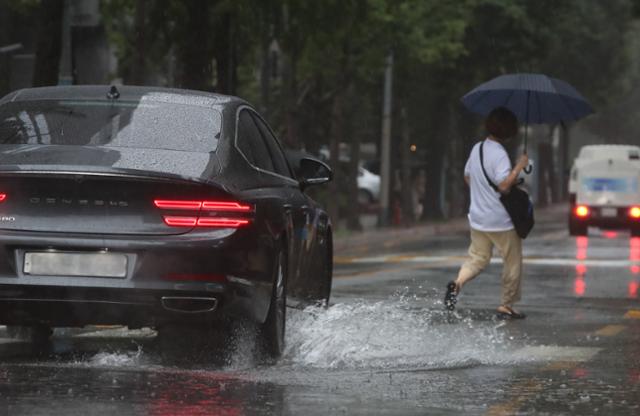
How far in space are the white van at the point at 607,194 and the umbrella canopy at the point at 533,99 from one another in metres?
21.1

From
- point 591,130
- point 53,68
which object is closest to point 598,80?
point 591,130

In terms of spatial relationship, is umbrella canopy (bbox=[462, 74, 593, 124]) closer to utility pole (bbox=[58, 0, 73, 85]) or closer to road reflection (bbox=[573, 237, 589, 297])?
road reflection (bbox=[573, 237, 589, 297])

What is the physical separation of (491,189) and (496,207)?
154mm

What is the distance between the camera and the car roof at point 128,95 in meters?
10.2

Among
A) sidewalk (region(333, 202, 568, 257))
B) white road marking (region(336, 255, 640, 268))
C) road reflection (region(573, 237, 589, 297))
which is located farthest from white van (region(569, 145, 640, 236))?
white road marking (region(336, 255, 640, 268))

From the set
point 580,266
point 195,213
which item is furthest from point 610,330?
point 580,266

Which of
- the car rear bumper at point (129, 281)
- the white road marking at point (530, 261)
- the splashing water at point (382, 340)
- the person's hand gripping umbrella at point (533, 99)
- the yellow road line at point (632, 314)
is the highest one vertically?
the person's hand gripping umbrella at point (533, 99)

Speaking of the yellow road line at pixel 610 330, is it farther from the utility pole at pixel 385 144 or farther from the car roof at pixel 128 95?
the utility pole at pixel 385 144

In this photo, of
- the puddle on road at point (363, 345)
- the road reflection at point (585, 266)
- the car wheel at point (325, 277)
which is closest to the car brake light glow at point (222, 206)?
the puddle on road at point (363, 345)

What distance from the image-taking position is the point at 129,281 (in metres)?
8.98

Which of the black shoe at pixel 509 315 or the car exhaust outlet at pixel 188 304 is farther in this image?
the black shoe at pixel 509 315

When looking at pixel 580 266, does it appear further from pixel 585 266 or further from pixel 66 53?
pixel 66 53

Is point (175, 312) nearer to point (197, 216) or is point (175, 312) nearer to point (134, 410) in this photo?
point (197, 216)

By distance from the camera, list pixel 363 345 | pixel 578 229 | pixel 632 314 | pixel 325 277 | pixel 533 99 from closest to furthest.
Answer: pixel 363 345, pixel 325 277, pixel 632 314, pixel 533 99, pixel 578 229
